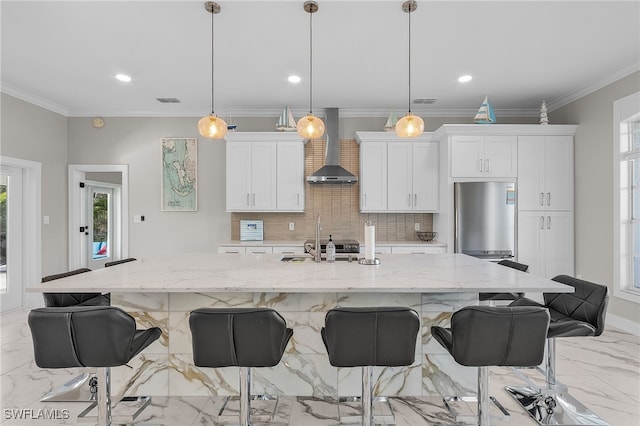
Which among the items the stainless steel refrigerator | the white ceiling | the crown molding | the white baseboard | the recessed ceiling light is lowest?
the white baseboard

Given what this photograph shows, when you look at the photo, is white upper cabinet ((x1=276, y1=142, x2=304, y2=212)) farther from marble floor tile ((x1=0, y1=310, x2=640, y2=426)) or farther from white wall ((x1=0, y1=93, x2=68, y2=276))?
white wall ((x1=0, y1=93, x2=68, y2=276))

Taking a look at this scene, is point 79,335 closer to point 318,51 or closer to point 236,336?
point 236,336

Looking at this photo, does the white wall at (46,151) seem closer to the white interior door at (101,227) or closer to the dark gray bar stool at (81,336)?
the white interior door at (101,227)

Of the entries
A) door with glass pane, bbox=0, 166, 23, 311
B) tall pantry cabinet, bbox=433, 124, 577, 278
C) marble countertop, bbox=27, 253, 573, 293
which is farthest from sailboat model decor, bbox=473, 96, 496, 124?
door with glass pane, bbox=0, 166, 23, 311

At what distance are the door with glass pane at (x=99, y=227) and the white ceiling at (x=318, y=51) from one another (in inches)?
57.9

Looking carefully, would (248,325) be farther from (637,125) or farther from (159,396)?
(637,125)

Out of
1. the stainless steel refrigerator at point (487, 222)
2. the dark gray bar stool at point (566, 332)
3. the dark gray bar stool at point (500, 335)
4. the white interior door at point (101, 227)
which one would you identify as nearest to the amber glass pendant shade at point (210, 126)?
the dark gray bar stool at point (500, 335)

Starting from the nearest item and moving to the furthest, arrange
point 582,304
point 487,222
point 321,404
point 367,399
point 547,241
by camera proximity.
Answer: point 367,399, point 582,304, point 321,404, point 487,222, point 547,241

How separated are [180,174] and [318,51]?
3.00 m

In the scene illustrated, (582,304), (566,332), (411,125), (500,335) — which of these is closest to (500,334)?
(500,335)

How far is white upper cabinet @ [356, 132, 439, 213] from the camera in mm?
4957

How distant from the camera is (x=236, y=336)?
1.65m

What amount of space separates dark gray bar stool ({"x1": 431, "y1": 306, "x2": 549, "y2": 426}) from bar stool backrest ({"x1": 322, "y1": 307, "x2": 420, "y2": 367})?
0.23 metres

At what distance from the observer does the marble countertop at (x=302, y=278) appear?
1835 millimetres
